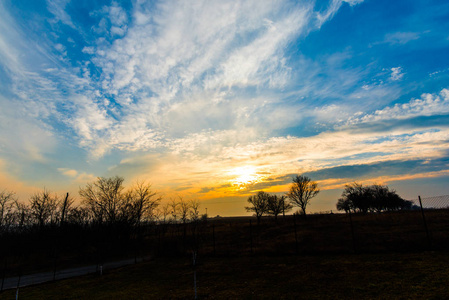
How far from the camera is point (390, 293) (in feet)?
25.3

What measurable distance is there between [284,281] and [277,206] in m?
63.2

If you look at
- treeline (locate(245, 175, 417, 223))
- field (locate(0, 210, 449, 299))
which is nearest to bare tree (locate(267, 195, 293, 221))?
treeline (locate(245, 175, 417, 223))

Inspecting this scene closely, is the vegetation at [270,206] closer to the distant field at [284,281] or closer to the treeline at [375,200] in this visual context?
the treeline at [375,200]

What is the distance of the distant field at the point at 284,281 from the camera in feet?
27.5

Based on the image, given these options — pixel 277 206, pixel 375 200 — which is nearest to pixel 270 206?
pixel 277 206

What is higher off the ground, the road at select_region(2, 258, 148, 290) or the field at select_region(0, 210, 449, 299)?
the field at select_region(0, 210, 449, 299)

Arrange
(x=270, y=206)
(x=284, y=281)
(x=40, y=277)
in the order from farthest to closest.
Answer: (x=270, y=206) → (x=40, y=277) → (x=284, y=281)

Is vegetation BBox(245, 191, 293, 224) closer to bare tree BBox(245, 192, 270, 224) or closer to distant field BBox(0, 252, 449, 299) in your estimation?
bare tree BBox(245, 192, 270, 224)

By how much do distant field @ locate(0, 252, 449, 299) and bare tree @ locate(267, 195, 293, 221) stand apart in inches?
2205

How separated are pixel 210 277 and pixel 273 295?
511cm

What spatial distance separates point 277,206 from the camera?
234 feet

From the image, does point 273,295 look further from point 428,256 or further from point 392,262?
point 428,256

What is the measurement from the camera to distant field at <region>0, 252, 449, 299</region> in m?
8.37

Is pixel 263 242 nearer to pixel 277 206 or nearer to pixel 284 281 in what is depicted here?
pixel 284 281
